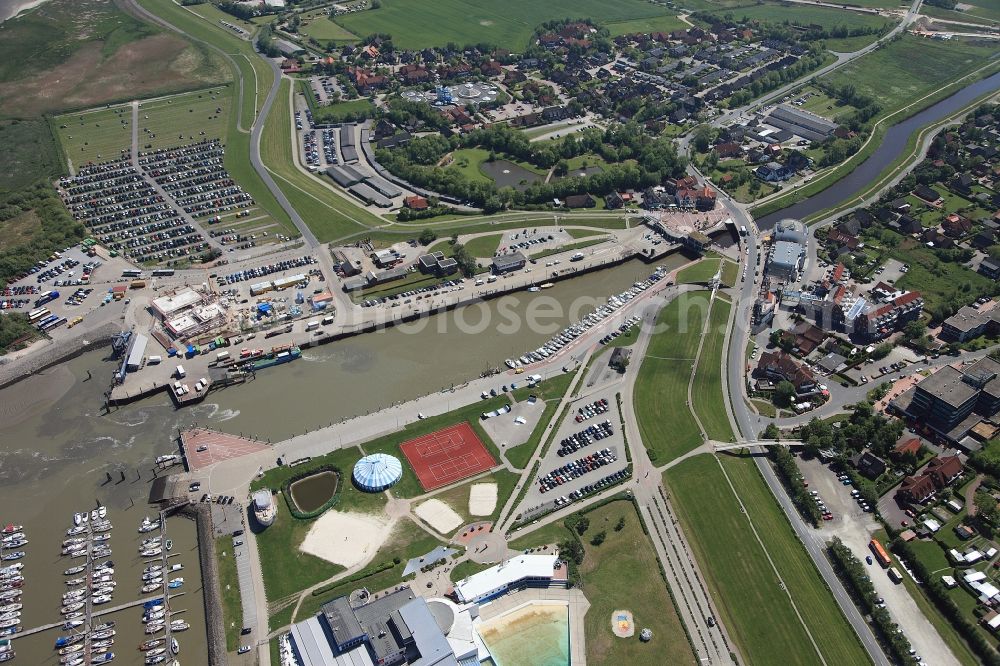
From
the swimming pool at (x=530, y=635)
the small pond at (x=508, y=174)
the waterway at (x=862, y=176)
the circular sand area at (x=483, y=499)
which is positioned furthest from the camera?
the small pond at (x=508, y=174)

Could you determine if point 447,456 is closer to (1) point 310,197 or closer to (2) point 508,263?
(2) point 508,263

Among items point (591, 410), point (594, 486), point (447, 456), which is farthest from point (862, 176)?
point (447, 456)

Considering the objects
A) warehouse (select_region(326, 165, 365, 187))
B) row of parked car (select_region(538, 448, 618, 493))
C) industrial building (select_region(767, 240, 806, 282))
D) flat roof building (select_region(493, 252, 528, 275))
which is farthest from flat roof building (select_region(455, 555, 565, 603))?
warehouse (select_region(326, 165, 365, 187))

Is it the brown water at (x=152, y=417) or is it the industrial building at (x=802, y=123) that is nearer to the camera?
the brown water at (x=152, y=417)

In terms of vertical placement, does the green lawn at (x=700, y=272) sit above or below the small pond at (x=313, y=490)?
above

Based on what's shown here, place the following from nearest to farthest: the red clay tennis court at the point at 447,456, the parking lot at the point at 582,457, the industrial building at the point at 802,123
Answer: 1. the parking lot at the point at 582,457
2. the red clay tennis court at the point at 447,456
3. the industrial building at the point at 802,123

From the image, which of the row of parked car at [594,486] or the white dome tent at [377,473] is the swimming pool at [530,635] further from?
the white dome tent at [377,473]

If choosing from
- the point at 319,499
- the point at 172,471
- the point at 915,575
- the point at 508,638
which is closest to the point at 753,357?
the point at 915,575

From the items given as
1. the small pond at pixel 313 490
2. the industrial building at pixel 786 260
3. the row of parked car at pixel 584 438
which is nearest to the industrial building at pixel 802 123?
the industrial building at pixel 786 260
